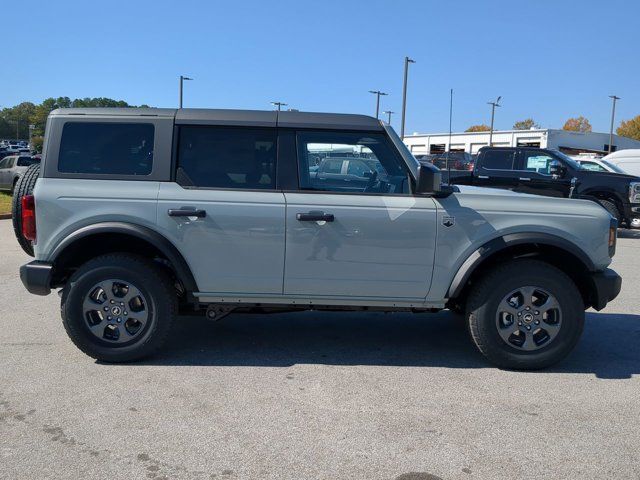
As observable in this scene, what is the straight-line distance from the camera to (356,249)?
461 centimetres

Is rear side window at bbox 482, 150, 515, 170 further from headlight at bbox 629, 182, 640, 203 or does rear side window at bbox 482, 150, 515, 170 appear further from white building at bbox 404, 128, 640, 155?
white building at bbox 404, 128, 640, 155

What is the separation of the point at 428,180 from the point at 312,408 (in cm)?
189

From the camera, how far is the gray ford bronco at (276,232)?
180 inches

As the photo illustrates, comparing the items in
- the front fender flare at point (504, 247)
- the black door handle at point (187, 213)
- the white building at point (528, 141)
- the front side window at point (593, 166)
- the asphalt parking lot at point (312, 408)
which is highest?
the white building at point (528, 141)

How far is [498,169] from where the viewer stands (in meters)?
13.8

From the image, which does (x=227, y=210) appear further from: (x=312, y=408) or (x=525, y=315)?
(x=525, y=315)

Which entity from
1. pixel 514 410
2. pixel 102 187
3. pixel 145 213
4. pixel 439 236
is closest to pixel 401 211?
pixel 439 236

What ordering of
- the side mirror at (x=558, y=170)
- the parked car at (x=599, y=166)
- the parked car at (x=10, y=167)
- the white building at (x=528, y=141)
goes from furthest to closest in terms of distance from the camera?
the white building at (x=528, y=141), the parked car at (x=10, y=167), the parked car at (x=599, y=166), the side mirror at (x=558, y=170)

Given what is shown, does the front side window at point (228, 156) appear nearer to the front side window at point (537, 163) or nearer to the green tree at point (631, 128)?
the front side window at point (537, 163)

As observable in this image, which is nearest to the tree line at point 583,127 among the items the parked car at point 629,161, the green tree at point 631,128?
the green tree at point 631,128

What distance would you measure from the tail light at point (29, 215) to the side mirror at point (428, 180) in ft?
9.79

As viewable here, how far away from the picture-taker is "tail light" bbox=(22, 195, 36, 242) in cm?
458

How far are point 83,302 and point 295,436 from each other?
6.94ft

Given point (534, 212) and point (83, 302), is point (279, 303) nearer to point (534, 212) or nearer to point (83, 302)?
point (83, 302)
